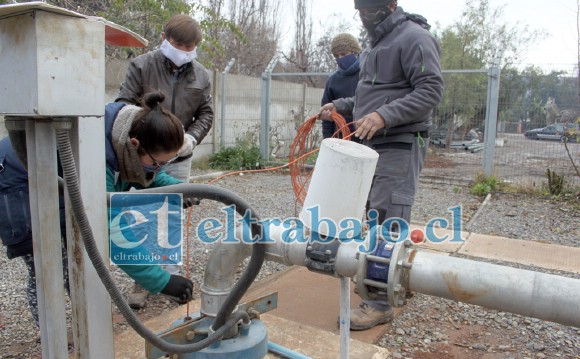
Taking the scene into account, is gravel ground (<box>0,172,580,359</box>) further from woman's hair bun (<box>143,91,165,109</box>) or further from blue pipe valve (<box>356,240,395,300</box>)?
woman's hair bun (<box>143,91,165,109</box>)

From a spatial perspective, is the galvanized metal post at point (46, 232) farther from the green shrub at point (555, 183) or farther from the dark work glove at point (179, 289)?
the green shrub at point (555, 183)

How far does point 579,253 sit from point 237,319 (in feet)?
11.3

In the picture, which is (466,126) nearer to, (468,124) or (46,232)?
(468,124)

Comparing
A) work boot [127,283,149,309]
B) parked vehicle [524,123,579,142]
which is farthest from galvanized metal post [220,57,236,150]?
work boot [127,283,149,309]

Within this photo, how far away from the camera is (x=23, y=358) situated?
2.24 meters

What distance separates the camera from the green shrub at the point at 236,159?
28.1 feet

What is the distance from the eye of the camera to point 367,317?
2.56 meters

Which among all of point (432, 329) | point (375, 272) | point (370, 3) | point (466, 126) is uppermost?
point (370, 3)

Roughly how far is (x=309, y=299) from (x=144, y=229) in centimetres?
104

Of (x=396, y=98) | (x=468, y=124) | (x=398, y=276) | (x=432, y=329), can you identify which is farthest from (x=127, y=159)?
(x=468, y=124)

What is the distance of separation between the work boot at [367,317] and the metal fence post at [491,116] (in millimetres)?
4842

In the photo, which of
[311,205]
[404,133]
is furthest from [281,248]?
[404,133]

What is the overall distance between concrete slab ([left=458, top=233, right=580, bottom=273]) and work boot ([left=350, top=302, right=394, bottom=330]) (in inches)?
61.2

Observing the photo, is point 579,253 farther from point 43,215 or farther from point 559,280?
point 43,215
